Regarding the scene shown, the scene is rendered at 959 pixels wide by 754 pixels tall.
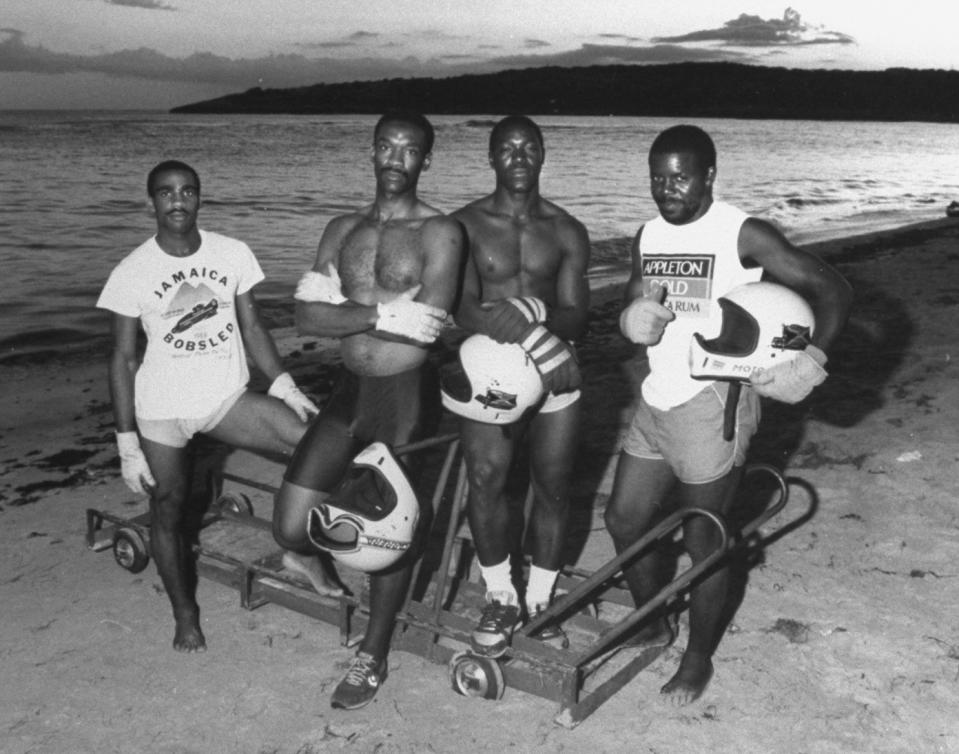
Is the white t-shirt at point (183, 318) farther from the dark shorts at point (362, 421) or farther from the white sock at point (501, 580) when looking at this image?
the white sock at point (501, 580)

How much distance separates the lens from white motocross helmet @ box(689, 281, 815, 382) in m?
3.90

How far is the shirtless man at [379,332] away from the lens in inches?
185

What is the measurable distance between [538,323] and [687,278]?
0.72 metres

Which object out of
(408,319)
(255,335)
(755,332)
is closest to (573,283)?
(408,319)

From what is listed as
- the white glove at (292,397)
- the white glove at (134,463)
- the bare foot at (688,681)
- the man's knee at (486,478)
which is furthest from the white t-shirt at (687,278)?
the white glove at (134,463)

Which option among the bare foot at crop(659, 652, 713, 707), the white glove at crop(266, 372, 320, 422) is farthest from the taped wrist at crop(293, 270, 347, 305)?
the bare foot at crop(659, 652, 713, 707)

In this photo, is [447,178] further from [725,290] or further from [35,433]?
[725,290]

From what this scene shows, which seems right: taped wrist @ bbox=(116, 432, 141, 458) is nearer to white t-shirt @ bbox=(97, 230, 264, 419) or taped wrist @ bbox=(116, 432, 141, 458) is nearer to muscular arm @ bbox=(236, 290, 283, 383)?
white t-shirt @ bbox=(97, 230, 264, 419)

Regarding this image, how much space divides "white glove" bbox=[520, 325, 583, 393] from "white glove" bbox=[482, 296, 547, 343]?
4 centimetres

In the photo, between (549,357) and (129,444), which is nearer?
(549,357)

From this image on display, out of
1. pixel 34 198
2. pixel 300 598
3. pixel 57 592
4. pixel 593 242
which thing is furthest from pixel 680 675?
pixel 34 198

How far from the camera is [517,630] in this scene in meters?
4.89

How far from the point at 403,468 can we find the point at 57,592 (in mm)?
2675

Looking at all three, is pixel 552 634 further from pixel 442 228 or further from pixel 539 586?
pixel 442 228
